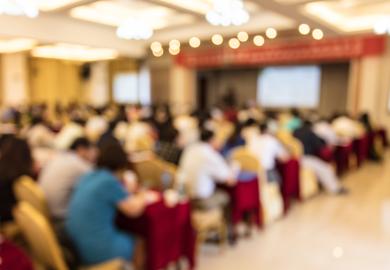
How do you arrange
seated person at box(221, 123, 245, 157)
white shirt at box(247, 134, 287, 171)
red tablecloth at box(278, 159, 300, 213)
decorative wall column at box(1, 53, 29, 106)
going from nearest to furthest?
white shirt at box(247, 134, 287, 171), red tablecloth at box(278, 159, 300, 213), seated person at box(221, 123, 245, 157), decorative wall column at box(1, 53, 29, 106)

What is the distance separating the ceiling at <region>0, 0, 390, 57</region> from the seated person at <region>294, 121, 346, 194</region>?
2.59 m

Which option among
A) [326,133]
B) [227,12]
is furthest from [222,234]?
[326,133]

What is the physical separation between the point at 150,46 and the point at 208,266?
35.7 ft

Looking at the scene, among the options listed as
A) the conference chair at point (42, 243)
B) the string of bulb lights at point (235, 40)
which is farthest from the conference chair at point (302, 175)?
the string of bulb lights at point (235, 40)

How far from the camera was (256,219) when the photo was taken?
4.12 m

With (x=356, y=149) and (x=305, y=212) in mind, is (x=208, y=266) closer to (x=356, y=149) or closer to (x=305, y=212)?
(x=305, y=212)

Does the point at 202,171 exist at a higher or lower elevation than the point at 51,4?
lower

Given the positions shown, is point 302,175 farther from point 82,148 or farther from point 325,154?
point 82,148

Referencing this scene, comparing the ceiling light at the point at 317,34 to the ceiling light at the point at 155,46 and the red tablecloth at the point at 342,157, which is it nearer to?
the red tablecloth at the point at 342,157

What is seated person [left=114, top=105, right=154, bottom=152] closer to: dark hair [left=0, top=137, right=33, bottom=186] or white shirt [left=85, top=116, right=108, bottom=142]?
white shirt [left=85, top=116, right=108, bottom=142]

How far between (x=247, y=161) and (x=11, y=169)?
8.69 feet

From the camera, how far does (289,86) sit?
44.0 ft

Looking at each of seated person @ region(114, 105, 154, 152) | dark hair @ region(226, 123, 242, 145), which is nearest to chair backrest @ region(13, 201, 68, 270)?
seated person @ region(114, 105, 154, 152)

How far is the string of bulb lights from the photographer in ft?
31.4
